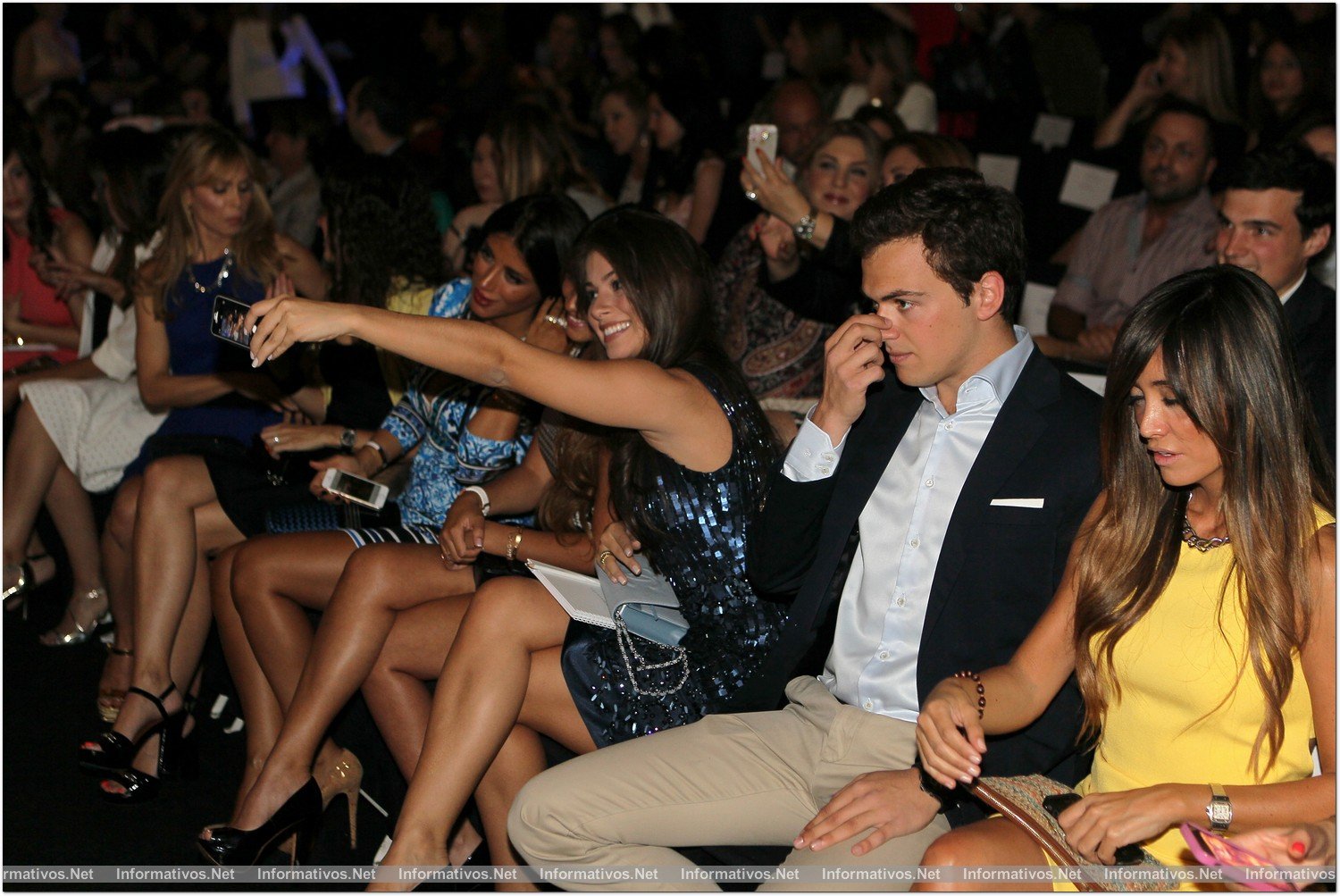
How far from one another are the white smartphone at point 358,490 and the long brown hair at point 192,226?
101 cm

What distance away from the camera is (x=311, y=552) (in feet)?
9.70

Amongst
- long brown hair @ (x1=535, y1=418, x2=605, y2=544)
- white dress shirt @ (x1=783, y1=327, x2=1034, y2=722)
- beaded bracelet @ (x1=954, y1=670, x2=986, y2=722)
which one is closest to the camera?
beaded bracelet @ (x1=954, y1=670, x2=986, y2=722)

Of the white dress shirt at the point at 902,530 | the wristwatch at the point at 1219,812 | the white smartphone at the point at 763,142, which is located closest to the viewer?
the wristwatch at the point at 1219,812

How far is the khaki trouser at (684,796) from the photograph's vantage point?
2.11 meters

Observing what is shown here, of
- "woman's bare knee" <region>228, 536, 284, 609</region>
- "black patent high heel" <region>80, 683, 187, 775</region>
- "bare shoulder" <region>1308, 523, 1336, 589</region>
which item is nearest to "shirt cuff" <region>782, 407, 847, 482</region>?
"bare shoulder" <region>1308, 523, 1336, 589</region>

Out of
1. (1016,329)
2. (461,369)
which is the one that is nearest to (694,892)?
(461,369)

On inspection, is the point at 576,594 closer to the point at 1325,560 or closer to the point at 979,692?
the point at 979,692

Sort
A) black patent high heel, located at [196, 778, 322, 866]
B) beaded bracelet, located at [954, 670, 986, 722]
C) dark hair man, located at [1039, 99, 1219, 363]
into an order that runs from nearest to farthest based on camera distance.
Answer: beaded bracelet, located at [954, 670, 986, 722]
black patent high heel, located at [196, 778, 322, 866]
dark hair man, located at [1039, 99, 1219, 363]

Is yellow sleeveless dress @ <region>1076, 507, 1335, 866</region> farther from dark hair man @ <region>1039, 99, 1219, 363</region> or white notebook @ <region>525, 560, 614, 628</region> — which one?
dark hair man @ <region>1039, 99, 1219, 363</region>

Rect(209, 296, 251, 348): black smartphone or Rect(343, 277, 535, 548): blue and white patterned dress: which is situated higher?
Rect(209, 296, 251, 348): black smartphone

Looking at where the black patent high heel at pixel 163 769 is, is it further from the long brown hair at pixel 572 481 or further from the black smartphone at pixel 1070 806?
the black smartphone at pixel 1070 806

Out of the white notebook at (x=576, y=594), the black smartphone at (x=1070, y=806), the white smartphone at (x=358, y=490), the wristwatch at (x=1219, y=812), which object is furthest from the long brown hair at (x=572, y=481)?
the wristwatch at (x=1219, y=812)

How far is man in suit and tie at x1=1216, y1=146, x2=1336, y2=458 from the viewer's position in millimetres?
2779

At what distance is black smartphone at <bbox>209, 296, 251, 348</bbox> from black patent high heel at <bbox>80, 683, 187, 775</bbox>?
4.25 ft
